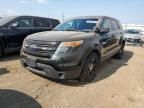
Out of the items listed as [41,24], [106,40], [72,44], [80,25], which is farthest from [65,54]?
[41,24]

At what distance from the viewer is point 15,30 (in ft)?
23.1

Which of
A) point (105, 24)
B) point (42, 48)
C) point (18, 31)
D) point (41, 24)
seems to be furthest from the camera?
point (41, 24)

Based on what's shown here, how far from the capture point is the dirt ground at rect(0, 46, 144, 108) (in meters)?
3.62

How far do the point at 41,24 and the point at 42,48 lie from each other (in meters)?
4.28

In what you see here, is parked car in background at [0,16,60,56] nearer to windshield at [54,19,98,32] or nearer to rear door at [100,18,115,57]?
windshield at [54,19,98,32]

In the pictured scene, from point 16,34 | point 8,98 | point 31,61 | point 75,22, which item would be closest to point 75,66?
point 31,61

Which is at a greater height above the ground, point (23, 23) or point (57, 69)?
point (23, 23)

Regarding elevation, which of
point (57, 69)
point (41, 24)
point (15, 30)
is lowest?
point (57, 69)

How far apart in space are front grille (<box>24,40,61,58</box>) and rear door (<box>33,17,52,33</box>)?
3.46 meters

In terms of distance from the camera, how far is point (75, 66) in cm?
426

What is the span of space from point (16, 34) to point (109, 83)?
414cm

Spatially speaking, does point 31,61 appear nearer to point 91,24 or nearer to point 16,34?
point 91,24

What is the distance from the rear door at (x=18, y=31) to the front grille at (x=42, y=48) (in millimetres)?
2530

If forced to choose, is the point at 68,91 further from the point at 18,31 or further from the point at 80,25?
the point at 18,31
